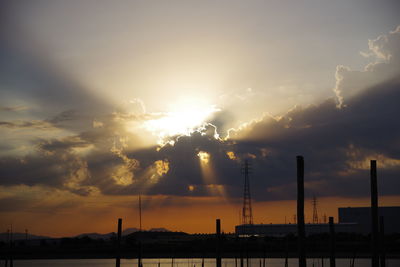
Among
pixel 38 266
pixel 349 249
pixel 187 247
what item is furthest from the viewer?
pixel 187 247

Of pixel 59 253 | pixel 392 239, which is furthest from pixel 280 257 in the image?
pixel 59 253

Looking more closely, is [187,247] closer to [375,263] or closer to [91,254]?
[91,254]

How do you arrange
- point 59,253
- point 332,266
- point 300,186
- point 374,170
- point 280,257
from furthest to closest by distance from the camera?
point 59,253 < point 280,257 < point 332,266 < point 374,170 < point 300,186

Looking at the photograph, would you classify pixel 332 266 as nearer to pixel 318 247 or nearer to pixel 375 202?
pixel 375 202

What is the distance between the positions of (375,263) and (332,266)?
1582cm

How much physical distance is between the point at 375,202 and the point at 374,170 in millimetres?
1866

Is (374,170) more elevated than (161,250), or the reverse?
(374,170)

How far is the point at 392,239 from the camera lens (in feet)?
505

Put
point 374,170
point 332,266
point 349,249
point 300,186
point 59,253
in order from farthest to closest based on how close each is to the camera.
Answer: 1. point 59,253
2. point 349,249
3. point 332,266
4. point 374,170
5. point 300,186

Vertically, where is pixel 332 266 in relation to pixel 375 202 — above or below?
below

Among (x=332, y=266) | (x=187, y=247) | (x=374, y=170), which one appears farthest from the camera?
(x=187, y=247)

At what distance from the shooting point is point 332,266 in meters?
51.3

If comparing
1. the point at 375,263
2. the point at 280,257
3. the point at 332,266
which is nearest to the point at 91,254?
the point at 280,257

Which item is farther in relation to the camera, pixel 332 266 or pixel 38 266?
pixel 38 266
